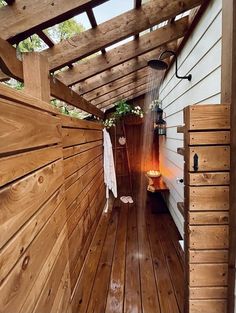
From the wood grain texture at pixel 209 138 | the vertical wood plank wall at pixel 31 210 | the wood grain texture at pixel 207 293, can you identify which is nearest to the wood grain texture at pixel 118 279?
the vertical wood plank wall at pixel 31 210

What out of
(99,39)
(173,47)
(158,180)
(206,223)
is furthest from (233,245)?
(158,180)

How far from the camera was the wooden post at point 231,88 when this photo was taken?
49.1 inches

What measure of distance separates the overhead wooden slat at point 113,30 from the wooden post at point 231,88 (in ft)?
2.19

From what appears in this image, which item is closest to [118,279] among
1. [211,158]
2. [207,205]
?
[207,205]

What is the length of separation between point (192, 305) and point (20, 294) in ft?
3.88

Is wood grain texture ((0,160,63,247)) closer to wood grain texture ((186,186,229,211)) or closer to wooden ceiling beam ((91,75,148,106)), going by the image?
wood grain texture ((186,186,229,211))

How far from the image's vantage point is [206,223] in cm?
138

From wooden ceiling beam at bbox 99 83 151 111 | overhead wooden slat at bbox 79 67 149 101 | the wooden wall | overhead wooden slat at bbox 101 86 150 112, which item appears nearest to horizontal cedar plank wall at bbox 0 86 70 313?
overhead wooden slat at bbox 79 67 149 101

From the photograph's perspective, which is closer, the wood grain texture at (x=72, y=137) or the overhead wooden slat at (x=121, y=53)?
the wood grain texture at (x=72, y=137)

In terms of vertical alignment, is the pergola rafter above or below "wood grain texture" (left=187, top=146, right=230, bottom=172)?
above

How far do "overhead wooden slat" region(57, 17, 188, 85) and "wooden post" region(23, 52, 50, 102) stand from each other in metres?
1.25

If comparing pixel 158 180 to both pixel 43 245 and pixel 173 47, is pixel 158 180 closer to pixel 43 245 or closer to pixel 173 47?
pixel 173 47

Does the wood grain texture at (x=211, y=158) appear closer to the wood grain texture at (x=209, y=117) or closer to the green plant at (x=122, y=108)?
the wood grain texture at (x=209, y=117)

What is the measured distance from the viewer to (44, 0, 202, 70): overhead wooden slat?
72.1 inches
